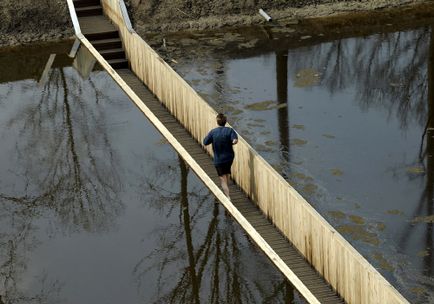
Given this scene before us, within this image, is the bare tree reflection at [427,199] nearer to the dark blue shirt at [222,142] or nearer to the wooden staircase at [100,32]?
the dark blue shirt at [222,142]

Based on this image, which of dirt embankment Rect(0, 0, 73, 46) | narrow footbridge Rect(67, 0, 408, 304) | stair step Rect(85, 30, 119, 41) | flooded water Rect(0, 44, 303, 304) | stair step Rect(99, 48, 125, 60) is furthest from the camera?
dirt embankment Rect(0, 0, 73, 46)

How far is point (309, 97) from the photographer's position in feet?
67.9

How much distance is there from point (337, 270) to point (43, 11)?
58.0ft

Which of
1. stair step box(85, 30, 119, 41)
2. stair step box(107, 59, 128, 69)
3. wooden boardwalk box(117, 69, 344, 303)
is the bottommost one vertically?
wooden boardwalk box(117, 69, 344, 303)

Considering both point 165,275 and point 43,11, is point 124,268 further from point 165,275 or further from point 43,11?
point 43,11

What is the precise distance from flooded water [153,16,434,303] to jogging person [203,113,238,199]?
1.58m

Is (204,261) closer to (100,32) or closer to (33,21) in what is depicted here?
(100,32)

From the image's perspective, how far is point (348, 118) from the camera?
63.4ft

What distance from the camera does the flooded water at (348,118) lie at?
14227mm

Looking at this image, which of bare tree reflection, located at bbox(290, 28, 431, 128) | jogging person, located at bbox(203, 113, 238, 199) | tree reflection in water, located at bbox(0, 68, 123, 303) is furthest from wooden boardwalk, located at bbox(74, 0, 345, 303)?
bare tree reflection, located at bbox(290, 28, 431, 128)

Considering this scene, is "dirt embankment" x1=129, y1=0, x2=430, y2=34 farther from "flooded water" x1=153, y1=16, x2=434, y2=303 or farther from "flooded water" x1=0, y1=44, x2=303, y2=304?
"flooded water" x1=0, y1=44, x2=303, y2=304

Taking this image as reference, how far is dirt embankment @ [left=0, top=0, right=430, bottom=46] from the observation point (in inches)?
1037

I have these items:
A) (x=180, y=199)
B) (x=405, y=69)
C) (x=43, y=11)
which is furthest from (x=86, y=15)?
(x=180, y=199)

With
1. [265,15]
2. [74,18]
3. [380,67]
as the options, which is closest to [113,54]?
[74,18]
